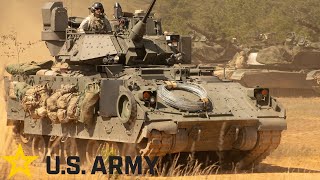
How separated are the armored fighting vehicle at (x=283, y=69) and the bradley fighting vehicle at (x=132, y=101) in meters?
14.5

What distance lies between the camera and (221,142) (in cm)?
1398

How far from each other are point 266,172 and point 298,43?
19785 mm

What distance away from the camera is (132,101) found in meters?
13.1

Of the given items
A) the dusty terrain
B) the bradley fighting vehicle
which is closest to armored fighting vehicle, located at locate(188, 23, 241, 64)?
the dusty terrain

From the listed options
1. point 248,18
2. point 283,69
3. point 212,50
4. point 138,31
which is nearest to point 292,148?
point 138,31

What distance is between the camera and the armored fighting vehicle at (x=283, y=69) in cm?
3144

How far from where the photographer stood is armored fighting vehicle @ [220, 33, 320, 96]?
31438mm

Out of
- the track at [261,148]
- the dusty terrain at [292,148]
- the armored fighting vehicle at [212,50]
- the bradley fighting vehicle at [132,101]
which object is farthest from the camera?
the armored fighting vehicle at [212,50]

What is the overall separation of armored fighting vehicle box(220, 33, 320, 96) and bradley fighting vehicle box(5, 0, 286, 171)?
14517 millimetres

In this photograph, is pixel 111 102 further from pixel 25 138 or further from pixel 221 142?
pixel 25 138

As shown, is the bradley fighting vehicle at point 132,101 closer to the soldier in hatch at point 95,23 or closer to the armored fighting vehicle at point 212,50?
the soldier in hatch at point 95,23

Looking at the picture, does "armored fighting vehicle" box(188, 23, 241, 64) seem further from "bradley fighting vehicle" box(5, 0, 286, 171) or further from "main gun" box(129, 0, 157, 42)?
"main gun" box(129, 0, 157, 42)

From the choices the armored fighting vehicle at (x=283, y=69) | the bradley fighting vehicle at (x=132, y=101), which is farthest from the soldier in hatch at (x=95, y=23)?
the armored fighting vehicle at (x=283, y=69)

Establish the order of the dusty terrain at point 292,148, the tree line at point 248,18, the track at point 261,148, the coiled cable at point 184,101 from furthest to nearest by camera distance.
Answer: the tree line at point 248,18 → the track at point 261,148 → the coiled cable at point 184,101 → the dusty terrain at point 292,148
